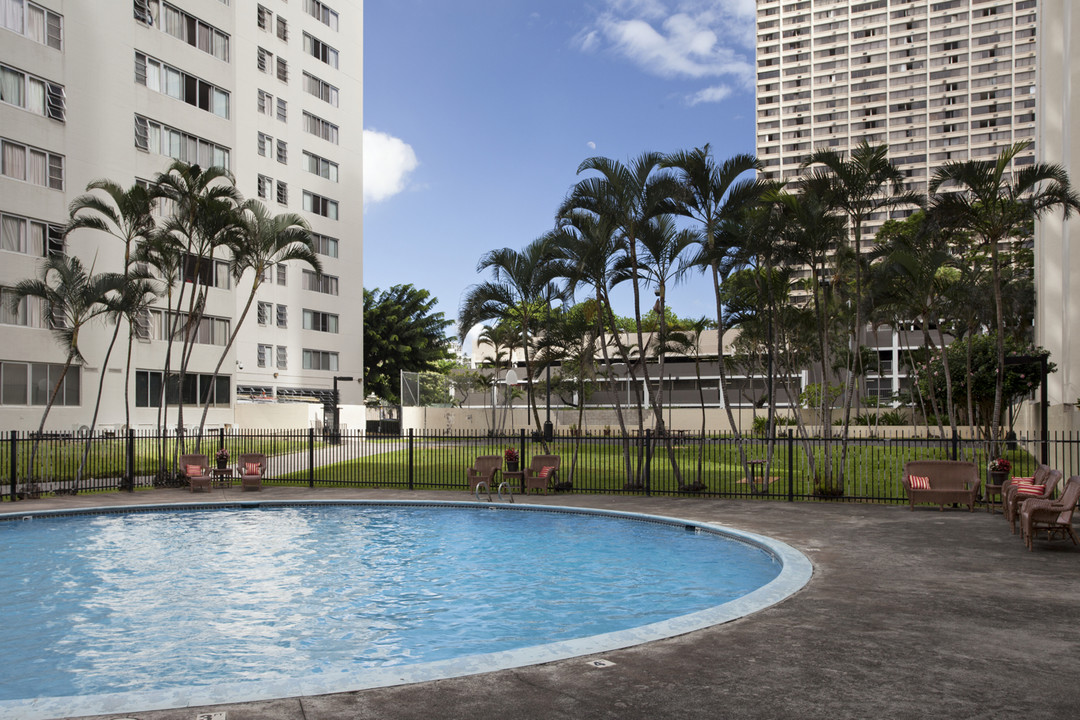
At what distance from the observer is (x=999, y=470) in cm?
1641

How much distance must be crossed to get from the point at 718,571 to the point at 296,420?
34048 mm

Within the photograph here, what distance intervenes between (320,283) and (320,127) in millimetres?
9844

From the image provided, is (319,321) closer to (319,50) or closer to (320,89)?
(320,89)

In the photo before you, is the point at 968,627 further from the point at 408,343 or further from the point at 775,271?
the point at 408,343

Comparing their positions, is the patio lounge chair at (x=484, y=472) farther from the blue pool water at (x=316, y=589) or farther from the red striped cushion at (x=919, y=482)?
the red striped cushion at (x=919, y=482)

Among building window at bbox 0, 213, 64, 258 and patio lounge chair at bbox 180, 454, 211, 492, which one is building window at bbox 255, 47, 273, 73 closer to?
building window at bbox 0, 213, 64, 258

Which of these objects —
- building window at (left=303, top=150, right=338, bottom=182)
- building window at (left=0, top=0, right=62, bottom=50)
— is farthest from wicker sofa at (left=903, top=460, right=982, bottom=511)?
building window at (left=303, top=150, right=338, bottom=182)

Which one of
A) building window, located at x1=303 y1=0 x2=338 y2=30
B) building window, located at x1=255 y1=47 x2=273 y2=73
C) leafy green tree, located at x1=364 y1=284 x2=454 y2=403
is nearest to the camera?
building window, located at x1=255 y1=47 x2=273 y2=73

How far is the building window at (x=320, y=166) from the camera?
50281mm

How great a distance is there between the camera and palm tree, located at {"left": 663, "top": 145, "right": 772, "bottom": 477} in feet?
62.4

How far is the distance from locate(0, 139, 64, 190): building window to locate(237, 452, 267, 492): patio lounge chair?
48.3 ft

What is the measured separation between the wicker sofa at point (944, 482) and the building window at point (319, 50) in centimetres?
4510

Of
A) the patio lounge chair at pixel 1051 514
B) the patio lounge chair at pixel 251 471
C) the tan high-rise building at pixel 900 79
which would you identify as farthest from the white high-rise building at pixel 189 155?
the tan high-rise building at pixel 900 79

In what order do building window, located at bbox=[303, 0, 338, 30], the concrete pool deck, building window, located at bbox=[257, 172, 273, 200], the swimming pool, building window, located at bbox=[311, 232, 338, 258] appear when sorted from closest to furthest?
the concrete pool deck, the swimming pool, building window, located at bbox=[257, 172, 273, 200], building window, located at bbox=[311, 232, 338, 258], building window, located at bbox=[303, 0, 338, 30]
